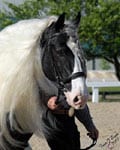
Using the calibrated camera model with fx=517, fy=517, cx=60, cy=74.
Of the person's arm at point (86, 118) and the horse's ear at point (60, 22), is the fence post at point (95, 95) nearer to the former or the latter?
the person's arm at point (86, 118)

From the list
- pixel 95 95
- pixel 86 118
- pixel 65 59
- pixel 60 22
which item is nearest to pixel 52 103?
pixel 65 59

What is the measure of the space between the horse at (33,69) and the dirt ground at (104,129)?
9.15ft

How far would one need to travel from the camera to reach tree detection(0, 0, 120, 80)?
62.0 ft

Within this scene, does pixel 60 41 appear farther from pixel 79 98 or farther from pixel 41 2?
pixel 41 2

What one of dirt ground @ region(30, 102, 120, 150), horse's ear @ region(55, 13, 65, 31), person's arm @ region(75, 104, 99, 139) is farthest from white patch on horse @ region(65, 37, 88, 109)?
dirt ground @ region(30, 102, 120, 150)

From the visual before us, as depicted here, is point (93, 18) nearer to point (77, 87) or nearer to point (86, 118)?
point (86, 118)

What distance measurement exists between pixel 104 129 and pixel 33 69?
648cm

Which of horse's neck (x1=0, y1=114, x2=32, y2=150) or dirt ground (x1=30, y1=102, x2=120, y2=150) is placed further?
dirt ground (x1=30, y1=102, x2=120, y2=150)

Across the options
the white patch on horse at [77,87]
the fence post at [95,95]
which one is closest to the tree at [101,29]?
the fence post at [95,95]

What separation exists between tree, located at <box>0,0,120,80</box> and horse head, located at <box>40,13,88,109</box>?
50.4ft

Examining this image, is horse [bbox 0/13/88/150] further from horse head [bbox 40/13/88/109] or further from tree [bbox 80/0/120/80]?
tree [bbox 80/0/120/80]

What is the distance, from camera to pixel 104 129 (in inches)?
373

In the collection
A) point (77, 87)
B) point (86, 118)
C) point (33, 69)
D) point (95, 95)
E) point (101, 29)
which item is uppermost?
point (33, 69)

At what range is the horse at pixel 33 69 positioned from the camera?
122 inches
